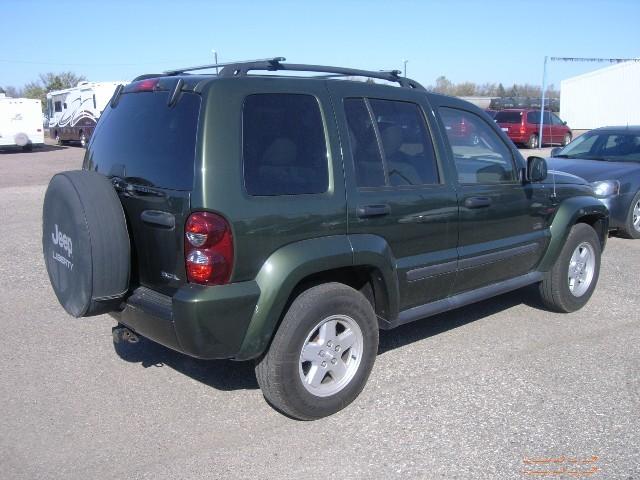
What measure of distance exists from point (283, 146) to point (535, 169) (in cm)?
232

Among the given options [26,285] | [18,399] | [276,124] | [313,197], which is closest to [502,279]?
[313,197]

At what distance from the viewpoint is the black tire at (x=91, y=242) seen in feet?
11.1

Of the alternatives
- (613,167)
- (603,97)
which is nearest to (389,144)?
(613,167)

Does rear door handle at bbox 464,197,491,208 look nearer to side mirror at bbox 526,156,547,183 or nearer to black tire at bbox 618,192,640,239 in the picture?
side mirror at bbox 526,156,547,183

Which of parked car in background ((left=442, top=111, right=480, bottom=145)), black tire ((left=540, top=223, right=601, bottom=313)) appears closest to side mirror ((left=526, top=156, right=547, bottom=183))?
parked car in background ((left=442, top=111, right=480, bottom=145))

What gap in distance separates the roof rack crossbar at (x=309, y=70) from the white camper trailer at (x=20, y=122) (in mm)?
29329

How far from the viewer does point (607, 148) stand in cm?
975

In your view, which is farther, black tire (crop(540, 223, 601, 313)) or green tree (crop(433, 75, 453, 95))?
green tree (crop(433, 75, 453, 95))

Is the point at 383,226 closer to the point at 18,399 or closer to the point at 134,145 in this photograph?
the point at 134,145

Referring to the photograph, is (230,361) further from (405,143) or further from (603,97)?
(603,97)

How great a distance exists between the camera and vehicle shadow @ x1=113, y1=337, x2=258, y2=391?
4.27 m

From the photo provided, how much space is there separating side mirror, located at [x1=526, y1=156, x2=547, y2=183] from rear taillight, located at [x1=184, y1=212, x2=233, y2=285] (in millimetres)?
2729

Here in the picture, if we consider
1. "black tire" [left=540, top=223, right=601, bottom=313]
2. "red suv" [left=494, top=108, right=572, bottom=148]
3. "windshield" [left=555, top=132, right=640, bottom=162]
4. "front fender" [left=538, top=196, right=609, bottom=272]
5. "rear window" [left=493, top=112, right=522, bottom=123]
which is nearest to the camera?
"front fender" [left=538, top=196, right=609, bottom=272]

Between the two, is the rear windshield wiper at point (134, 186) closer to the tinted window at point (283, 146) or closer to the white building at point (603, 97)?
the tinted window at point (283, 146)
